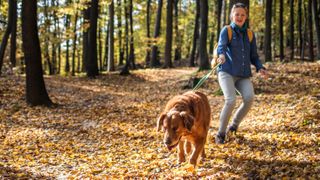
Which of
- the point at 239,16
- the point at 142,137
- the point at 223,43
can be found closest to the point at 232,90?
the point at 223,43

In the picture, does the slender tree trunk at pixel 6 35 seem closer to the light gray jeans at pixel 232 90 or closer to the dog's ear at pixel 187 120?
the light gray jeans at pixel 232 90

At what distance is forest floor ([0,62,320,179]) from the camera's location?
6.23 m

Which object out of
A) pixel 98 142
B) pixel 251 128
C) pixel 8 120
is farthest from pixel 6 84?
pixel 251 128

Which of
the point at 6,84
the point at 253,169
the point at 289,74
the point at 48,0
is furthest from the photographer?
the point at 48,0

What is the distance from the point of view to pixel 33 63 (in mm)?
12883

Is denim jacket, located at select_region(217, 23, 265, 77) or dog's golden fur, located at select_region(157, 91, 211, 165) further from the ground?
denim jacket, located at select_region(217, 23, 265, 77)

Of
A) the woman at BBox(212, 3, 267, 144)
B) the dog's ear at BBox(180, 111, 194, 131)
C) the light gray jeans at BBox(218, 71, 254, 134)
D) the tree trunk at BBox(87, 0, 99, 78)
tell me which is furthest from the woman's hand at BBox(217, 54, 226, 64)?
the tree trunk at BBox(87, 0, 99, 78)

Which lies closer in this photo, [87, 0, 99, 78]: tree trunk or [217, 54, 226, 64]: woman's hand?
[217, 54, 226, 64]: woman's hand

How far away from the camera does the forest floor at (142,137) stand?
623 centimetres

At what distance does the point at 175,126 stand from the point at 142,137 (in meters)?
4.33

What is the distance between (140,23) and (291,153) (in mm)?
35870

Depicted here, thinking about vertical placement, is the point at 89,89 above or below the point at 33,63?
below

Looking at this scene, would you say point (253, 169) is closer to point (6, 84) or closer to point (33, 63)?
point (33, 63)

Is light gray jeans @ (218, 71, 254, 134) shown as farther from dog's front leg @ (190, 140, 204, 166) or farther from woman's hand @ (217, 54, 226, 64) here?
dog's front leg @ (190, 140, 204, 166)
